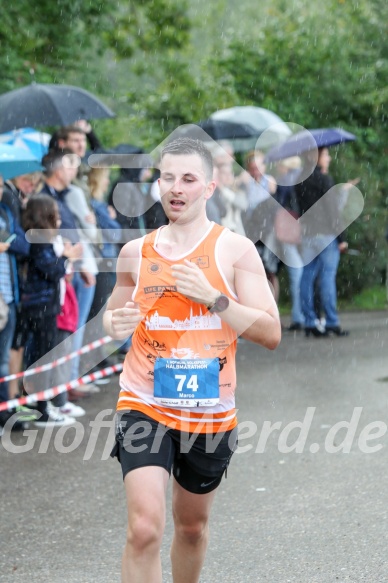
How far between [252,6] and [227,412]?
52.7 metres

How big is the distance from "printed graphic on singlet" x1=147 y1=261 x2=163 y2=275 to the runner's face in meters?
0.19

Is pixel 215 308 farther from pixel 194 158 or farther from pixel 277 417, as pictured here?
pixel 277 417

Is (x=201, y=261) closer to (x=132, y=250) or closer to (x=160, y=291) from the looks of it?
(x=160, y=291)

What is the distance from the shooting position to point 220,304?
13.0ft

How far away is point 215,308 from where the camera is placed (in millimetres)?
3975

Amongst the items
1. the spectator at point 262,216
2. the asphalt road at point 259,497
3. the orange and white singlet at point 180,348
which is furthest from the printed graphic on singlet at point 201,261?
the spectator at point 262,216

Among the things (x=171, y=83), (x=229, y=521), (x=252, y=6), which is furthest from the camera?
(x=252, y=6)

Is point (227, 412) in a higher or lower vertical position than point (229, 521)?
higher

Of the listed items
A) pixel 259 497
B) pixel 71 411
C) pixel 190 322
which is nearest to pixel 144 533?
pixel 190 322

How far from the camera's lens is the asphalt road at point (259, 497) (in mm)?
5152

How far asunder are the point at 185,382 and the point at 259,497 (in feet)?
7.87

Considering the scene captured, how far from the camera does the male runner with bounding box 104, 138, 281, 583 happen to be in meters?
4.09

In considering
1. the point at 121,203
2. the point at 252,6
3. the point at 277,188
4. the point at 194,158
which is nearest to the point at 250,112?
the point at 277,188

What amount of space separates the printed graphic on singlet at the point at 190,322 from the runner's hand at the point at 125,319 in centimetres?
13
